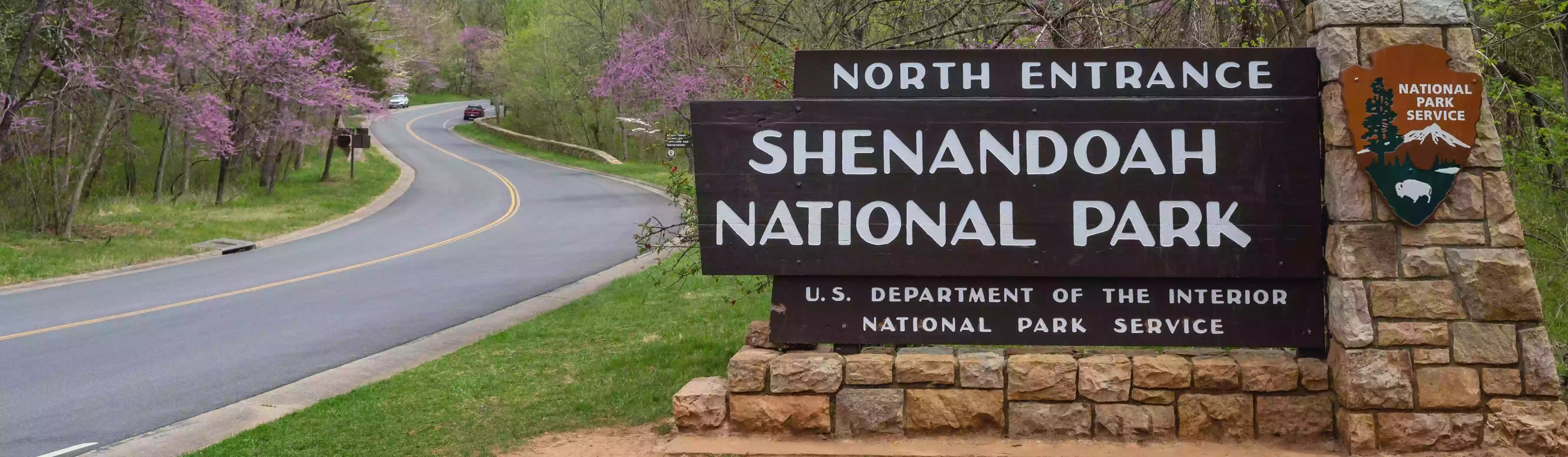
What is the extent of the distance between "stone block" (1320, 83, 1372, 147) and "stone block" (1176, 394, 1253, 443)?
1.06 m

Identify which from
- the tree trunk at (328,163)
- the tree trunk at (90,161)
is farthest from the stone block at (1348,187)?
the tree trunk at (328,163)

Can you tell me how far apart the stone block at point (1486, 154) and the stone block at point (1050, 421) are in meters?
2.16

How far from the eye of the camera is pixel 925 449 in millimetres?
5758

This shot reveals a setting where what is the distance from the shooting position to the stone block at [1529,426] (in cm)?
541

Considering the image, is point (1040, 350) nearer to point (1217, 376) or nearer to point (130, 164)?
point (1217, 376)

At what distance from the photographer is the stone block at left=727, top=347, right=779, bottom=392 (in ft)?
19.6

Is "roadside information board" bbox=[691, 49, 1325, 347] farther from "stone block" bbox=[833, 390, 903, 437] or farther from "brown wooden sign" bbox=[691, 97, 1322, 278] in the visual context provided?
"stone block" bbox=[833, 390, 903, 437]

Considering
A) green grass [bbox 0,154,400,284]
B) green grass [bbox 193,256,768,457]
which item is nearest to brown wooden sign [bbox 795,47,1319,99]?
green grass [bbox 193,256,768,457]

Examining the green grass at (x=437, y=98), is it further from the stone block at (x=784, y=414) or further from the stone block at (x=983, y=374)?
the stone block at (x=983, y=374)

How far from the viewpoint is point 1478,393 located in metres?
5.46

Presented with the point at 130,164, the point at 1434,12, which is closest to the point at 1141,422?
the point at 1434,12

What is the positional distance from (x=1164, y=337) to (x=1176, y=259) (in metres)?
0.42

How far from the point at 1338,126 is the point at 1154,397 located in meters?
1.58

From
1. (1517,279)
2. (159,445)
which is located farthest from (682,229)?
(1517,279)
